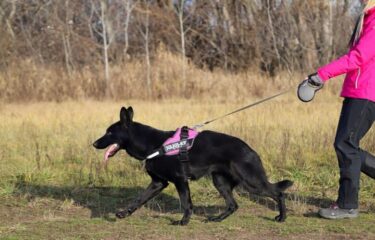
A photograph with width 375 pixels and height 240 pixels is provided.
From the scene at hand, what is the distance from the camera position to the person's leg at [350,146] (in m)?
4.93

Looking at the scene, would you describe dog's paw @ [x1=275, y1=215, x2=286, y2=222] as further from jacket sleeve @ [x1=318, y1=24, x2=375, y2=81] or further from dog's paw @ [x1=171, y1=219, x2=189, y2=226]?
jacket sleeve @ [x1=318, y1=24, x2=375, y2=81]

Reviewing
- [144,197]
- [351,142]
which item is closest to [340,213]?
[351,142]

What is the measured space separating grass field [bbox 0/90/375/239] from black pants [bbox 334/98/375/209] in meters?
0.27

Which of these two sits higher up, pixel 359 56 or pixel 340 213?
pixel 359 56

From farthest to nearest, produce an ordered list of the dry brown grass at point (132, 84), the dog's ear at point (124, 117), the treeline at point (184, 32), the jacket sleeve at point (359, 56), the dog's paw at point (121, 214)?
the treeline at point (184, 32) < the dry brown grass at point (132, 84) < the dog's ear at point (124, 117) < the dog's paw at point (121, 214) < the jacket sleeve at point (359, 56)

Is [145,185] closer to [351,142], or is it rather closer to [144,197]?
[144,197]

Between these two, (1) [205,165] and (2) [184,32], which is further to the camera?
(2) [184,32]

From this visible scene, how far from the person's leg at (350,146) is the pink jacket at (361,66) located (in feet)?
0.30

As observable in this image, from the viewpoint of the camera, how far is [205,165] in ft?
16.7

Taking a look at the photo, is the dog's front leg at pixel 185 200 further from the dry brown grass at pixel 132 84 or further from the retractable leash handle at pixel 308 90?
the dry brown grass at pixel 132 84

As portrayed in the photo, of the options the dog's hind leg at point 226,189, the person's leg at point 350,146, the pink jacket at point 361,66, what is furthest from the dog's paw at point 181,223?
the pink jacket at point 361,66

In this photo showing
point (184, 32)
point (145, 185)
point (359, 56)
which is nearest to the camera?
point (359, 56)

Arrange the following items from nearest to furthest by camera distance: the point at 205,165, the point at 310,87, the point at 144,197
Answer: the point at 310,87, the point at 205,165, the point at 144,197

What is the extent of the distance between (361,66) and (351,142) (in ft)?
2.16
